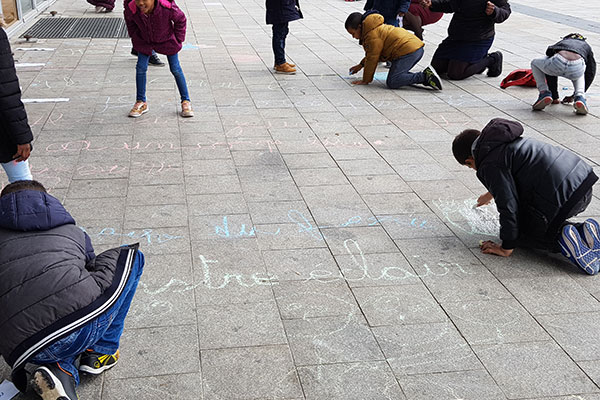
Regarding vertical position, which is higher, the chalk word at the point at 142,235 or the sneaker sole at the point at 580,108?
the sneaker sole at the point at 580,108

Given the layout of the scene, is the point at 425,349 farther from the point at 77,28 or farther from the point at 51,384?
the point at 77,28

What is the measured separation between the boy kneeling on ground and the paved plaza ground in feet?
0.84

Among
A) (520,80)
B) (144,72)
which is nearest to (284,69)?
(144,72)

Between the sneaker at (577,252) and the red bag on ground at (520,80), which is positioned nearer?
the sneaker at (577,252)

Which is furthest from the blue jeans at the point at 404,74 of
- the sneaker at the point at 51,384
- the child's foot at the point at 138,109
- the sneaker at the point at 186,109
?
the sneaker at the point at 51,384

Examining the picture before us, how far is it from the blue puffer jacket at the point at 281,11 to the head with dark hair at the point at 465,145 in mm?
4996

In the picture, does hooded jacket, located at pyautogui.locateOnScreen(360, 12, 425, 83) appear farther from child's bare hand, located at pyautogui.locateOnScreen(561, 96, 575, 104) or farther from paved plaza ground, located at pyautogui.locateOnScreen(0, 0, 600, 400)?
child's bare hand, located at pyautogui.locateOnScreen(561, 96, 575, 104)

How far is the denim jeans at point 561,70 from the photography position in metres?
6.94

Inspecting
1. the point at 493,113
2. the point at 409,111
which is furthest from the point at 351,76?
the point at 493,113

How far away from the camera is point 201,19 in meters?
13.2

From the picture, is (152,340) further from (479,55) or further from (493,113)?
(479,55)

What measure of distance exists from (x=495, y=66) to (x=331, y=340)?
677cm

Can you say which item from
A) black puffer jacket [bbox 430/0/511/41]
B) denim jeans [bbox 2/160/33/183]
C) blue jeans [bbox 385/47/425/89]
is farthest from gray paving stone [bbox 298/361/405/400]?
black puffer jacket [bbox 430/0/511/41]

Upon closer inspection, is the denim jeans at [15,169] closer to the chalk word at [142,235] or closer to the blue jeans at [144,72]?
the chalk word at [142,235]
